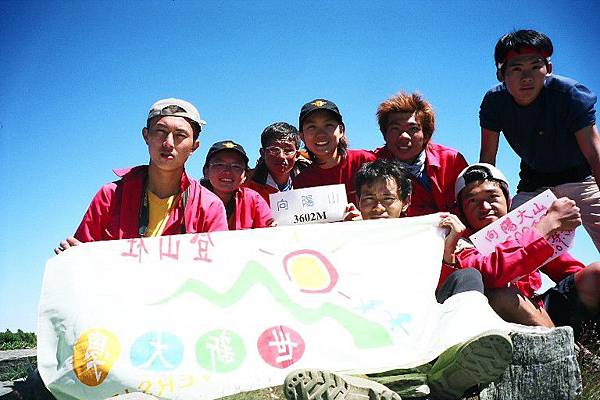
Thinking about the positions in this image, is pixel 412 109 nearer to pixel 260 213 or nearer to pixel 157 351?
pixel 260 213

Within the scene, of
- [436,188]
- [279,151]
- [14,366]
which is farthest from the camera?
[14,366]

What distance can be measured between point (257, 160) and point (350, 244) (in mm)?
3052

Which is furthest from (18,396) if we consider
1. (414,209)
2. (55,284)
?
(414,209)

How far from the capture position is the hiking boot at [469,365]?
3076 millimetres

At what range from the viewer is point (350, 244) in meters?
4.25

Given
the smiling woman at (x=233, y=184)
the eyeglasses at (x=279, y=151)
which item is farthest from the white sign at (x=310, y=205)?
the eyeglasses at (x=279, y=151)

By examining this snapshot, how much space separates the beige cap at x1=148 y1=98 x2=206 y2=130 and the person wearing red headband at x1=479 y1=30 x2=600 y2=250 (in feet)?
11.4

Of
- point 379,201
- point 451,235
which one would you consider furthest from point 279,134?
point 451,235

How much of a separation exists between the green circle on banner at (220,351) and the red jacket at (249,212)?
2493 mm

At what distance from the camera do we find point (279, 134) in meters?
6.61

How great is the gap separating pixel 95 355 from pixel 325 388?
1538 millimetres

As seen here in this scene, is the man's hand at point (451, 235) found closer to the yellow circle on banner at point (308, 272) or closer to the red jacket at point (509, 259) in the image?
the red jacket at point (509, 259)

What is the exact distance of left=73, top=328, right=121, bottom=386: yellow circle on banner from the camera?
3.22 metres

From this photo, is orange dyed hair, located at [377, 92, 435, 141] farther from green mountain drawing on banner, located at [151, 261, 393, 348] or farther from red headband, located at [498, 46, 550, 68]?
green mountain drawing on banner, located at [151, 261, 393, 348]
